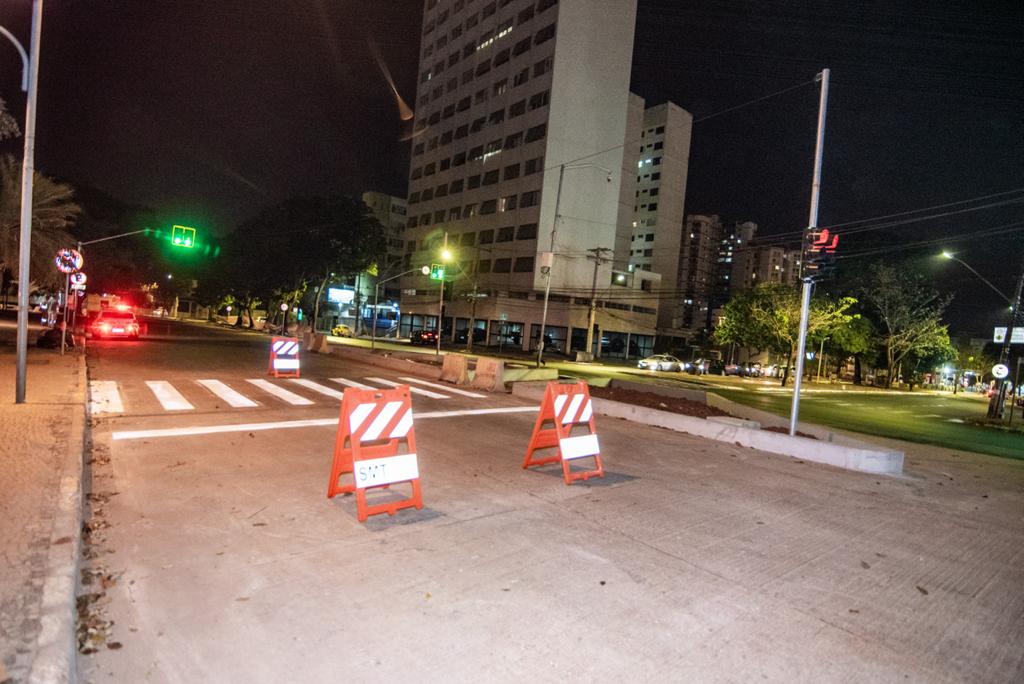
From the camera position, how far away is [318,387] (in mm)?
15266

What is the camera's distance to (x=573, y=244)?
2623 inches

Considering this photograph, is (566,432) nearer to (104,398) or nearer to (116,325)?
(104,398)

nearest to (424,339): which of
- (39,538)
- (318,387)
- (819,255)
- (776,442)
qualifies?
(318,387)

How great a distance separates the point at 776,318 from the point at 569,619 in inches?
1819

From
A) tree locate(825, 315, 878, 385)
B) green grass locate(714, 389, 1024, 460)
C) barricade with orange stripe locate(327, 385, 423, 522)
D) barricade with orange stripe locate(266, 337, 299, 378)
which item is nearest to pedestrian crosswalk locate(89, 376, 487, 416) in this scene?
barricade with orange stripe locate(266, 337, 299, 378)

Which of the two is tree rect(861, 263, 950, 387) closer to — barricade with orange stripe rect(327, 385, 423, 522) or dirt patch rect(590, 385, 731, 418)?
dirt patch rect(590, 385, 731, 418)

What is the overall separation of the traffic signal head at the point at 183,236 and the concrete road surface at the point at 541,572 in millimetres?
24314

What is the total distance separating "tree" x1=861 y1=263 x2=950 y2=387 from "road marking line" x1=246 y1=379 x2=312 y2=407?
174 feet

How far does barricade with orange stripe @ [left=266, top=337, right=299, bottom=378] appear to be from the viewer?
17.1 meters

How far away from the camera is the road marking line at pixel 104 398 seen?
34.4 ft

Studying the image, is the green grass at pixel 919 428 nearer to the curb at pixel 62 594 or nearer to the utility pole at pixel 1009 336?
the utility pole at pixel 1009 336

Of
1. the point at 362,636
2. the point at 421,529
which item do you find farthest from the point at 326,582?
the point at 421,529

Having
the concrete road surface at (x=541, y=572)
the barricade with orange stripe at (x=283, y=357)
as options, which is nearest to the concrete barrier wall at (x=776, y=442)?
the concrete road surface at (x=541, y=572)

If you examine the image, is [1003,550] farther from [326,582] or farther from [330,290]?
[330,290]
